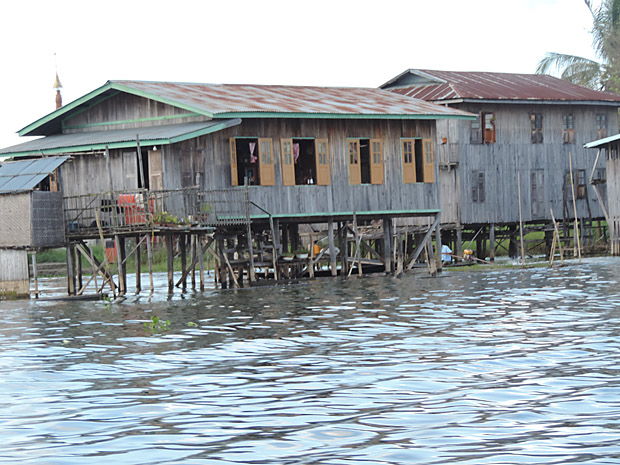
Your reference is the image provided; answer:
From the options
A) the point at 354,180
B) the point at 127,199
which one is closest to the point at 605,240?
the point at 354,180

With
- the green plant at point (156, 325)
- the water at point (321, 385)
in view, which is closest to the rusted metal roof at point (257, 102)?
the water at point (321, 385)

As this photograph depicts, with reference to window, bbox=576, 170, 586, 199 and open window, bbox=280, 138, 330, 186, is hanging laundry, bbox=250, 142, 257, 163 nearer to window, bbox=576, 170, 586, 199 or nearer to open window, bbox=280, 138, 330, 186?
open window, bbox=280, 138, 330, 186

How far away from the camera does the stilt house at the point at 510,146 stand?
39.8 m

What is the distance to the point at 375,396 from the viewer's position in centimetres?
1091

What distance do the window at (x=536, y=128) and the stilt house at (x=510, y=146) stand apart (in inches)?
1.6

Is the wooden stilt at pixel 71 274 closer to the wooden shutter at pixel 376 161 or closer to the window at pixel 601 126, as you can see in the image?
Answer: the wooden shutter at pixel 376 161

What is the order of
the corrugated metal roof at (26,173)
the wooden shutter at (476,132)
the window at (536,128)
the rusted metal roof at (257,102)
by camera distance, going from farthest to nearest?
the window at (536,128)
the wooden shutter at (476,132)
the rusted metal roof at (257,102)
the corrugated metal roof at (26,173)

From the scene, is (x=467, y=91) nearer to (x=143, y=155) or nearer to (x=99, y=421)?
(x=143, y=155)

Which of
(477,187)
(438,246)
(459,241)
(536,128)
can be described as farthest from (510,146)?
(438,246)

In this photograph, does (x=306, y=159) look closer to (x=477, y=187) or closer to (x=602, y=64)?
(x=477, y=187)

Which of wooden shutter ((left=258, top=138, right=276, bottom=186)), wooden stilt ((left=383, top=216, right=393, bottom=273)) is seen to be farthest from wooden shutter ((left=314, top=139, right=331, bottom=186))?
wooden stilt ((left=383, top=216, right=393, bottom=273))

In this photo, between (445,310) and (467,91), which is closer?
(445,310)

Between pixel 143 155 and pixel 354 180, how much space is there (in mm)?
6718

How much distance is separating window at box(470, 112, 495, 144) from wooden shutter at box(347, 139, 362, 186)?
1007 cm
